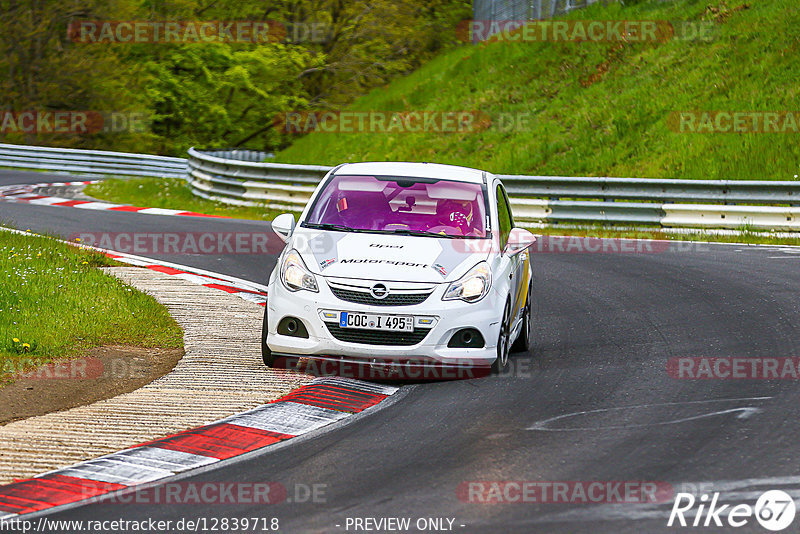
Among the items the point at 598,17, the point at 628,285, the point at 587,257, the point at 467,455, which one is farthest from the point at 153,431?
the point at 598,17

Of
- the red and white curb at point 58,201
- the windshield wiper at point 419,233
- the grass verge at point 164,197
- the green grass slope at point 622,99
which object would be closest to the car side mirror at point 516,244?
the windshield wiper at point 419,233

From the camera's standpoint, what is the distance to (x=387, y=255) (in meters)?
8.54

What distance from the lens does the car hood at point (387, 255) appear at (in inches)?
329

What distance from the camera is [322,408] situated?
24.8 ft

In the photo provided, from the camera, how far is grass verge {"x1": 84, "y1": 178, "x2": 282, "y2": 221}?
2342cm

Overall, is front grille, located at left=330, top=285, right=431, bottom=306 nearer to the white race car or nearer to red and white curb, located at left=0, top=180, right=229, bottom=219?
the white race car

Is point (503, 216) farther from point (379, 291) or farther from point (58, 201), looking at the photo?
point (58, 201)

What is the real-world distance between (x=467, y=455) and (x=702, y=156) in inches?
735

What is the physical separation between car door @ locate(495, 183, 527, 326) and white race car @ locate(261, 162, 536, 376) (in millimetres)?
25

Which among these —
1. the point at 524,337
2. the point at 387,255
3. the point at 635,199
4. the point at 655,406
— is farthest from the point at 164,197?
the point at 655,406

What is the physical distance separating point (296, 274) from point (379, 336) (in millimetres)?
858

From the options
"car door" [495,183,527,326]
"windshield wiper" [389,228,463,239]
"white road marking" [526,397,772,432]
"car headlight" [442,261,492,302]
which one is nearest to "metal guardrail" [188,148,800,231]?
"car door" [495,183,527,326]

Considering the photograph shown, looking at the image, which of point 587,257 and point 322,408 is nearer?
point 322,408

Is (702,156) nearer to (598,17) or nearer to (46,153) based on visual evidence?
(598,17)
